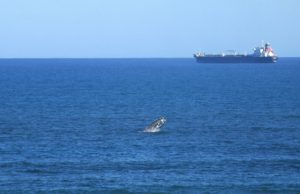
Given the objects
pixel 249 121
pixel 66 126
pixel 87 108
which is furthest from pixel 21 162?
pixel 87 108

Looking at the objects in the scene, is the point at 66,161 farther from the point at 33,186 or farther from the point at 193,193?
the point at 193,193

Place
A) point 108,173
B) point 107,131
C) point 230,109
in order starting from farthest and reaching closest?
point 230,109 < point 107,131 < point 108,173

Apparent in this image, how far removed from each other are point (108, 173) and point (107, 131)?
54.1ft

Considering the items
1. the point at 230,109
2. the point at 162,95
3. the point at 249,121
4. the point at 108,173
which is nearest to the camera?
the point at 108,173

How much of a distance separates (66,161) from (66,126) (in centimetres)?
1626

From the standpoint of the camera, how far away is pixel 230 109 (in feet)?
254

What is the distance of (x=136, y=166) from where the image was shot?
44.0 meters

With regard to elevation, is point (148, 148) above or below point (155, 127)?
below

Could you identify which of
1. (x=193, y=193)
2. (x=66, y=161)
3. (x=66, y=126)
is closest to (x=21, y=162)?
(x=66, y=161)

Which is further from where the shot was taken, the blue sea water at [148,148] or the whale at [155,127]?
the whale at [155,127]

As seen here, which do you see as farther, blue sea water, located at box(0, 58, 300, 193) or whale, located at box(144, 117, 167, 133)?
whale, located at box(144, 117, 167, 133)

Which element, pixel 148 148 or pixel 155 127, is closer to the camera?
pixel 148 148

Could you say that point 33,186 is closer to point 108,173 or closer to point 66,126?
point 108,173

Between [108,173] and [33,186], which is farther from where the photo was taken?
[108,173]
